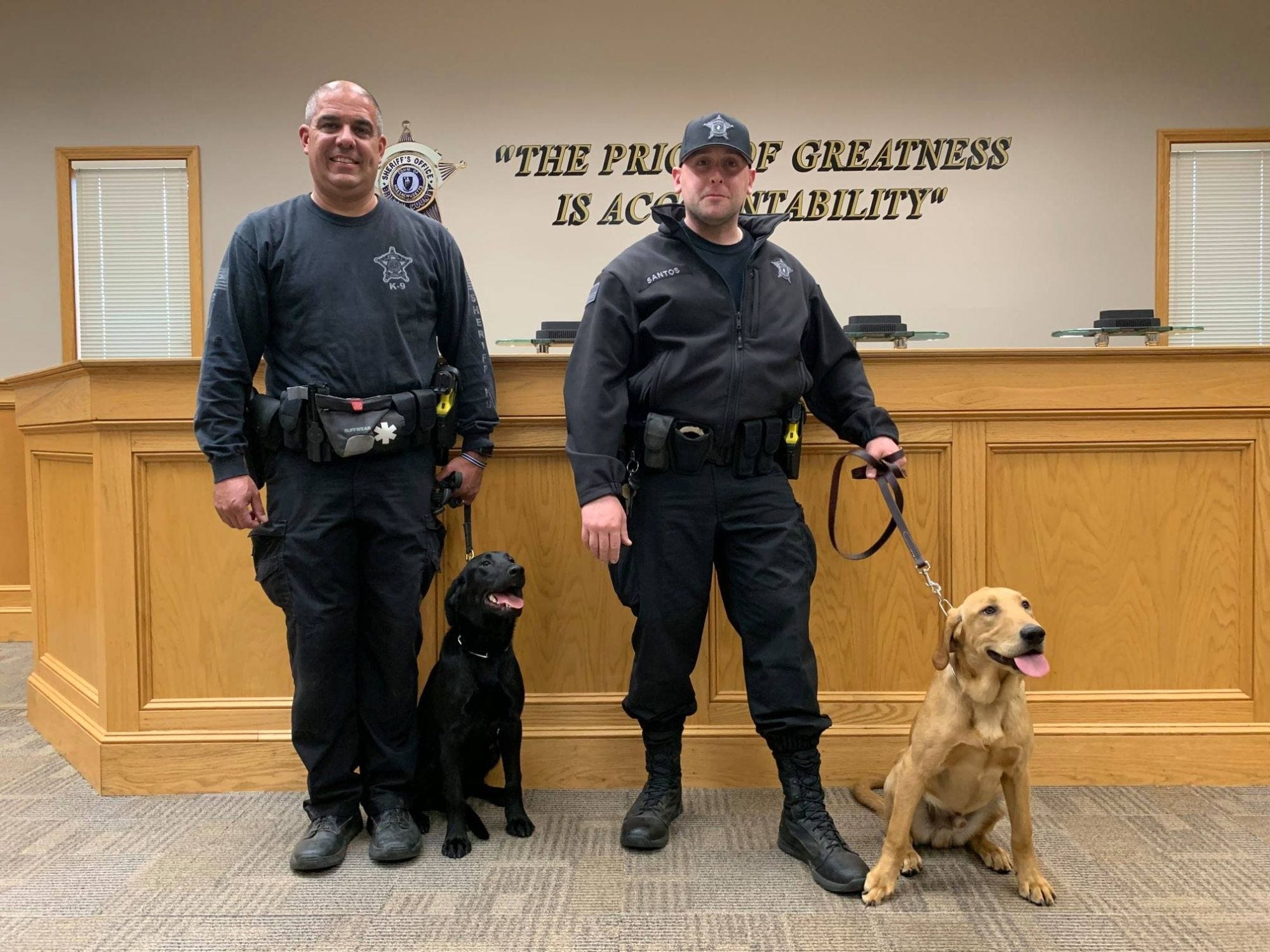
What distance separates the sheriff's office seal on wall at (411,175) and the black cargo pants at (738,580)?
1476 mm

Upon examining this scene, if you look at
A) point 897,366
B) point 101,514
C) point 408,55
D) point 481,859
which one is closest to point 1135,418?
point 897,366

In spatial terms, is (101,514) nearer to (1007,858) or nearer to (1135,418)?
(1007,858)

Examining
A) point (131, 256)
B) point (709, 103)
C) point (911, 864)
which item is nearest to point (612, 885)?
point (911, 864)

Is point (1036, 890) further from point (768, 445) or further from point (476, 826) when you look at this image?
point (476, 826)

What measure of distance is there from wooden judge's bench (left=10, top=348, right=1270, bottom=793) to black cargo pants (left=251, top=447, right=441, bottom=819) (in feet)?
1.17

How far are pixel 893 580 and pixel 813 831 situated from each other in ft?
2.38

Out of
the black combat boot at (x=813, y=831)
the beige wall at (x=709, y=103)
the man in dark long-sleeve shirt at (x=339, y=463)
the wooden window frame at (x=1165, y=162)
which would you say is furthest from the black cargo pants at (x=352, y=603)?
the wooden window frame at (x=1165, y=162)

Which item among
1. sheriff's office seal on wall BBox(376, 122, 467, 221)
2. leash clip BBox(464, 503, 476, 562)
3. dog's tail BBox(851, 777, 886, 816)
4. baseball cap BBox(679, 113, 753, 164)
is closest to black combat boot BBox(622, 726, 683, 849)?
dog's tail BBox(851, 777, 886, 816)

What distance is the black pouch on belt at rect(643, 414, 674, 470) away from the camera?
1888 mm

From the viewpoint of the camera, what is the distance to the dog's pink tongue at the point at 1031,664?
160cm

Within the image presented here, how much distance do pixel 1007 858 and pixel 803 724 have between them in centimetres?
49

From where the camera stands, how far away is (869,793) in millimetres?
2158

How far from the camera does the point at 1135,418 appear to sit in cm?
229

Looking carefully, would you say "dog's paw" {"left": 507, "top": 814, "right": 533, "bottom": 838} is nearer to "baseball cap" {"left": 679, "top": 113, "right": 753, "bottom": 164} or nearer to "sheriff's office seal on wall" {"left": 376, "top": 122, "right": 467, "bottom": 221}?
"baseball cap" {"left": 679, "top": 113, "right": 753, "bottom": 164}
